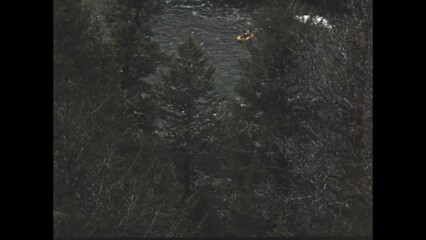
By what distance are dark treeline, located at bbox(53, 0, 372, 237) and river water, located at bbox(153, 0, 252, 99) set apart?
1.40m

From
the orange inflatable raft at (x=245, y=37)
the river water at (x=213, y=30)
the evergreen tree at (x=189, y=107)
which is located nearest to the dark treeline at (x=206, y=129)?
the evergreen tree at (x=189, y=107)

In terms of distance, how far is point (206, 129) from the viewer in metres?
24.4

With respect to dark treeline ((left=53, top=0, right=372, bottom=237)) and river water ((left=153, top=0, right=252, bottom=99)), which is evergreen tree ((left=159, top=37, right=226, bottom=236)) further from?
river water ((left=153, top=0, right=252, bottom=99))

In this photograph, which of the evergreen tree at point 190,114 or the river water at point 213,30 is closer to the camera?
the evergreen tree at point 190,114

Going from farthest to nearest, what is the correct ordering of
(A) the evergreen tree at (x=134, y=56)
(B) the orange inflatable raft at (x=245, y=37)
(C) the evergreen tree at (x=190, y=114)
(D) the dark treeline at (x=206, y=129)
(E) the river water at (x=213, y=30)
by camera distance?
(E) the river water at (x=213, y=30) → (B) the orange inflatable raft at (x=245, y=37) → (C) the evergreen tree at (x=190, y=114) → (A) the evergreen tree at (x=134, y=56) → (D) the dark treeline at (x=206, y=129)

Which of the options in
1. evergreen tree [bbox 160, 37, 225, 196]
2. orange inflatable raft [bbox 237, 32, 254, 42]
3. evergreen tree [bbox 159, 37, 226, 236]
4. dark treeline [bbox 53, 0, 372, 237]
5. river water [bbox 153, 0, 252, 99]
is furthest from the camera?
river water [bbox 153, 0, 252, 99]

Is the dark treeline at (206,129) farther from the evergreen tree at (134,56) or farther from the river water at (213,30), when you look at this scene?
the river water at (213,30)

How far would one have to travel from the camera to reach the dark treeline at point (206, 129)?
17.8 m

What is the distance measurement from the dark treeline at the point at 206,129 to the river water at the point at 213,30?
1.40 m

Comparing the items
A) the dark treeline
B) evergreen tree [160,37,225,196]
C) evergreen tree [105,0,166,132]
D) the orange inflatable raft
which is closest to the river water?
the orange inflatable raft

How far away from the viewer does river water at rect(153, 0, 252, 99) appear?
88.8 ft

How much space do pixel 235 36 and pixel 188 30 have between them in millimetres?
2252
